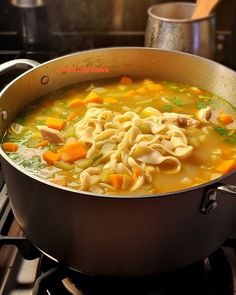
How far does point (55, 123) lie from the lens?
156cm

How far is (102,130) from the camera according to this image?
58.3 inches

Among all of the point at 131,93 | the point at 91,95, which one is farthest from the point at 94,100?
the point at 131,93

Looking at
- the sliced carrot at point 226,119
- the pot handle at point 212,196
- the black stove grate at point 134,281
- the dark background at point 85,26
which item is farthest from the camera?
the dark background at point 85,26

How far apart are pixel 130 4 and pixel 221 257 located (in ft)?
4.91

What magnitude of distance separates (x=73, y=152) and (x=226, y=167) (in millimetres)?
470

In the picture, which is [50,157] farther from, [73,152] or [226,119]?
[226,119]

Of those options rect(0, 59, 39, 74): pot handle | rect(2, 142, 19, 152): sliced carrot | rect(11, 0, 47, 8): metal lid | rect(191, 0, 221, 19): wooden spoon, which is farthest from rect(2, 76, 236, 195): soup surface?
rect(11, 0, 47, 8): metal lid

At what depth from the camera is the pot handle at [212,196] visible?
36.7 inches

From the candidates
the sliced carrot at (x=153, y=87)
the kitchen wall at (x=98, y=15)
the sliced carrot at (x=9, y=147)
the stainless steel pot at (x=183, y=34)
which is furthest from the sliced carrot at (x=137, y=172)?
the kitchen wall at (x=98, y=15)

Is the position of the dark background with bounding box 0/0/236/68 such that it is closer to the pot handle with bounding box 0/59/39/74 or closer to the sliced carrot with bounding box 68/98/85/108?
the sliced carrot with bounding box 68/98/85/108

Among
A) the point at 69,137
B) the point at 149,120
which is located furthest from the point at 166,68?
the point at 69,137

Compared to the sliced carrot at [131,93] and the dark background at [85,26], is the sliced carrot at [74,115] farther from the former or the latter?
the dark background at [85,26]

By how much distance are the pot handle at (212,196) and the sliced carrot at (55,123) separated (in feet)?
2.36

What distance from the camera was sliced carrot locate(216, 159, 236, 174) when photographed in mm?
1348
